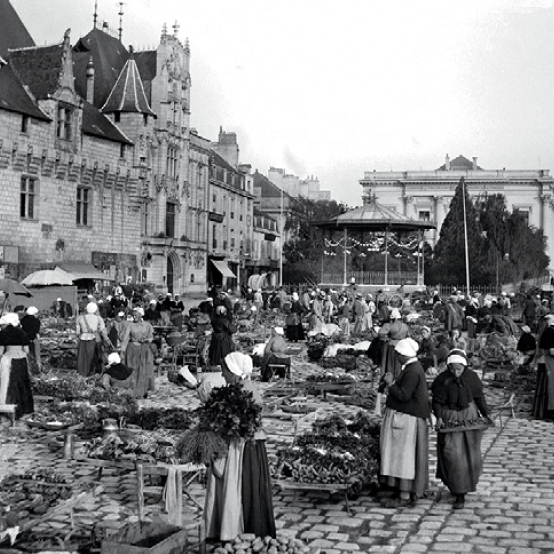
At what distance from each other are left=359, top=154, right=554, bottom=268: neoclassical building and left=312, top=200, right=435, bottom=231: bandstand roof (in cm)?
4386

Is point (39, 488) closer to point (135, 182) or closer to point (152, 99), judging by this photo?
point (135, 182)

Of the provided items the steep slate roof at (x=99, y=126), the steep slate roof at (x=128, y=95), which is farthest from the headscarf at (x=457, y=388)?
the steep slate roof at (x=128, y=95)

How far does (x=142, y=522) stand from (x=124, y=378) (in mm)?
7295

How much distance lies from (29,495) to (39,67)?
33825 millimetres

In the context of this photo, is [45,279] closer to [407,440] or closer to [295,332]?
[295,332]

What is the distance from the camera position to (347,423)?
10109 mm

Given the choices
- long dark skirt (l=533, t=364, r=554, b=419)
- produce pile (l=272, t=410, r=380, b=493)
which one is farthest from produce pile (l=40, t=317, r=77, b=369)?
produce pile (l=272, t=410, r=380, b=493)

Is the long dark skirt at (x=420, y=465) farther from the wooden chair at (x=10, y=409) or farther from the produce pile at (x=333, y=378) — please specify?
the produce pile at (x=333, y=378)

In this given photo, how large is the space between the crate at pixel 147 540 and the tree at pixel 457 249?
47156 mm

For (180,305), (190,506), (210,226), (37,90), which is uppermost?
(37,90)

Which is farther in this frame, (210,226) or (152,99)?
(210,226)

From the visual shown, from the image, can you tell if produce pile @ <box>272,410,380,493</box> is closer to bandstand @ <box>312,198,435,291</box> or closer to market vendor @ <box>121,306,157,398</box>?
market vendor @ <box>121,306,157,398</box>

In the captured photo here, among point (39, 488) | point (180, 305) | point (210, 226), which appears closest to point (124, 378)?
point (39, 488)

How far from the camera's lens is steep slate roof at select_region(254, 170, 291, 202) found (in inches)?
3312
